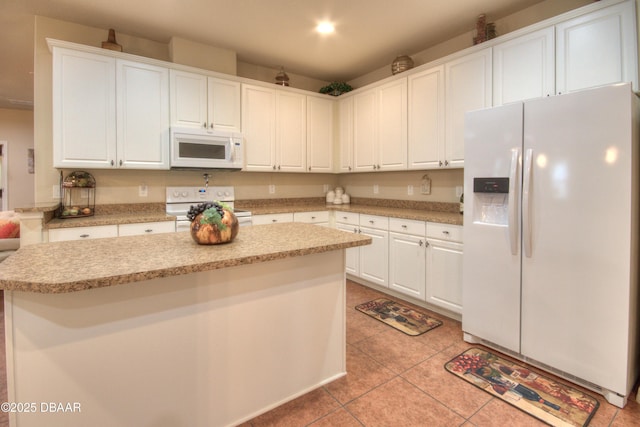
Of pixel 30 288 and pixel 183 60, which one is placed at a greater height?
pixel 183 60

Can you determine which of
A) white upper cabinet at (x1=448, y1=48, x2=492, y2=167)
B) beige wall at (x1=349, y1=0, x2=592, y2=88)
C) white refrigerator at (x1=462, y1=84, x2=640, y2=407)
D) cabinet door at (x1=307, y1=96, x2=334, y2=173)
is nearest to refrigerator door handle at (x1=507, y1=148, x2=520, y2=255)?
white refrigerator at (x1=462, y1=84, x2=640, y2=407)

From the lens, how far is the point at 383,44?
3344 millimetres

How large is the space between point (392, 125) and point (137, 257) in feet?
9.72

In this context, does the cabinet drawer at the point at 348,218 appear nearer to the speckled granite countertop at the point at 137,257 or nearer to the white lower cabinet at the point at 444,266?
the white lower cabinet at the point at 444,266

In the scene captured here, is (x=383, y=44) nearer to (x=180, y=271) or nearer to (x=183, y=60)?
(x=183, y=60)

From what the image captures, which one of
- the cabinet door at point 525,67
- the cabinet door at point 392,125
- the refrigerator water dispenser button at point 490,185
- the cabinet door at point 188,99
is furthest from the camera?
the cabinet door at point 392,125

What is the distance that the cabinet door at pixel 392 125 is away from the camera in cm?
338

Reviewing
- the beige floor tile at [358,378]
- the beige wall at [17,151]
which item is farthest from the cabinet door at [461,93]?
the beige wall at [17,151]

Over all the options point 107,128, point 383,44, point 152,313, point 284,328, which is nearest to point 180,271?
point 152,313

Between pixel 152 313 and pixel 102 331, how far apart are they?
0.17 metres

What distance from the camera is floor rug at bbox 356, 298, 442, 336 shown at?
2.61 meters

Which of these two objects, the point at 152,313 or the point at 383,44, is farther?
the point at 383,44

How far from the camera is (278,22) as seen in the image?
289 cm

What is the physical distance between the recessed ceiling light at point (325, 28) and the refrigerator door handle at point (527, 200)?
6.85ft
